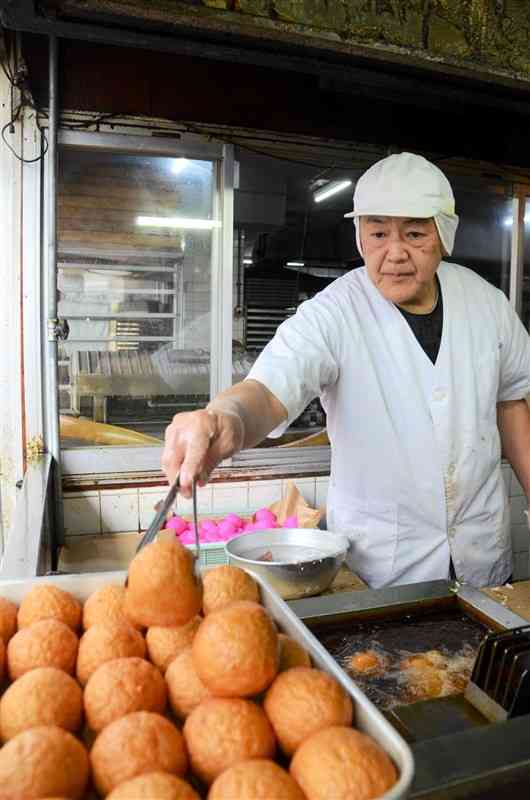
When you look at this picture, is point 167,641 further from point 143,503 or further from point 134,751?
point 143,503

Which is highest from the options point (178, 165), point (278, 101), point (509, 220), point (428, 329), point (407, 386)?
point (278, 101)

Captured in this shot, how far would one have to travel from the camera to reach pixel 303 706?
0.64m

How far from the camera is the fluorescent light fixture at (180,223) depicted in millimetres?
3408

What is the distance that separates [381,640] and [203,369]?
2.44m

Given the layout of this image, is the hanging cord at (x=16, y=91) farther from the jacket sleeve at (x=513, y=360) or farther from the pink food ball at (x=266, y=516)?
the jacket sleeve at (x=513, y=360)

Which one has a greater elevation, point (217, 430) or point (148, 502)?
point (217, 430)

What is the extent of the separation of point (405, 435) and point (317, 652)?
1.27 m

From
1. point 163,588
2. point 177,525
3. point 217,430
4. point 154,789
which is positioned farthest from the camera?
point 177,525

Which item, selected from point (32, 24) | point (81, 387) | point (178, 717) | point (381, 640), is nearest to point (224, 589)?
point (178, 717)

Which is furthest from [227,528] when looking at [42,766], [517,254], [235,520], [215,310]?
[517,254]

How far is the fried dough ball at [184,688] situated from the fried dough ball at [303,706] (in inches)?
3.0

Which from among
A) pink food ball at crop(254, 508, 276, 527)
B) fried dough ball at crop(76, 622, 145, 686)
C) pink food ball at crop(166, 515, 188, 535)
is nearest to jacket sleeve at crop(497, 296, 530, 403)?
pink food ball at crop(254, 508, 276, 527)

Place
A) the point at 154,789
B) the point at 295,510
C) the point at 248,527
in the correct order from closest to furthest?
the point at 154,789, the point at 248,527, the point at 295,510

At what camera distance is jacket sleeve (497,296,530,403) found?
210 cm
